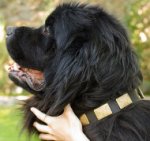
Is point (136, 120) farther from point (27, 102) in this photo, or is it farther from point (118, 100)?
point (27, 102)

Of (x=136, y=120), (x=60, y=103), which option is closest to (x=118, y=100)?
(x=136, y=120)

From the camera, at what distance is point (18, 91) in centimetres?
920

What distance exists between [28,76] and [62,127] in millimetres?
413

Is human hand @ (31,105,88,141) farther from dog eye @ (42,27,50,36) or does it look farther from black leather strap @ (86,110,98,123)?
dog eye @ (42,27,50,36)

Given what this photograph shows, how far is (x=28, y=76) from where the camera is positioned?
2.84 metres

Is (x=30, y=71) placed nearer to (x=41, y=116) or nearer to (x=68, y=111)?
(x=41, y=116)

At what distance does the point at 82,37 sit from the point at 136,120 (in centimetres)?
58

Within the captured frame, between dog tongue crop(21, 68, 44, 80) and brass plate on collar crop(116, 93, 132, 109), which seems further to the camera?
dog tongue crop(21, 68, 44, 80)

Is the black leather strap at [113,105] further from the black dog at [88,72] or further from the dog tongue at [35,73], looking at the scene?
the dog tongue at [35,73]

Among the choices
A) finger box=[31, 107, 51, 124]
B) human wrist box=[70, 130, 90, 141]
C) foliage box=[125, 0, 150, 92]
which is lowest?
foliage box=[125, 0, 150, 92]

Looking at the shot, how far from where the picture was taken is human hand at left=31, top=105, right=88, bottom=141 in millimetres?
2602

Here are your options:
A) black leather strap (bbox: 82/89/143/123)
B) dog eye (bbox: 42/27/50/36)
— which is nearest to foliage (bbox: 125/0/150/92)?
dog eye (bbox: 42/27/50/36)

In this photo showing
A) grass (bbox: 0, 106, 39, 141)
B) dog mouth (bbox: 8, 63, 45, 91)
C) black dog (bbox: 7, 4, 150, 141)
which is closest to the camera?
black dog (bbox: 7, 4, 150, 141)

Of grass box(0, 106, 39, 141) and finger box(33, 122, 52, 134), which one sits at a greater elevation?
finger box(33, 122, 52, 134)
